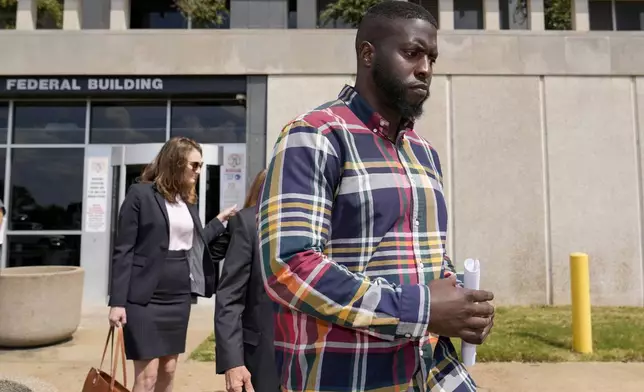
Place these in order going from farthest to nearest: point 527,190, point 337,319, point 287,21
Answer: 1. point 287,21
2. point 527,190
3. point 337,319

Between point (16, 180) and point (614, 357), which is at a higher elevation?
point (16, 180)

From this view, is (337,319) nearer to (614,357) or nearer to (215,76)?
(614,357)

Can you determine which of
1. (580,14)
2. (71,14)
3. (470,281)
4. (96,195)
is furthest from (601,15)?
(470,281)

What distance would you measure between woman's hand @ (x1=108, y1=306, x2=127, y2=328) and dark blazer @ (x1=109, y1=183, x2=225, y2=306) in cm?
4

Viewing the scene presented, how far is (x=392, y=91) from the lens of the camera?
4.68 feet

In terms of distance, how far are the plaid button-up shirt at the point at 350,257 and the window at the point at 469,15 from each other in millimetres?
12768

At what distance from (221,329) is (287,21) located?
31.2 ft

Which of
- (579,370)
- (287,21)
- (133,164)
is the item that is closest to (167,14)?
(287,21)

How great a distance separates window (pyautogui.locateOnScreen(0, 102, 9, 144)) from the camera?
10.4 metres

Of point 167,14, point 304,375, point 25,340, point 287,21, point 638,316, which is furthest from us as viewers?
point 167,14

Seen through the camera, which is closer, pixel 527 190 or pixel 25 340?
pixel 25 340

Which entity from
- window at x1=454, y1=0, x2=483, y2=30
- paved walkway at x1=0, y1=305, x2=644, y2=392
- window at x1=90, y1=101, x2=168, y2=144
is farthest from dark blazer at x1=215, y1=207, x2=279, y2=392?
window at x1=454, y1=0, x2=483, y2=30

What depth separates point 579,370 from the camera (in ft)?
17.4

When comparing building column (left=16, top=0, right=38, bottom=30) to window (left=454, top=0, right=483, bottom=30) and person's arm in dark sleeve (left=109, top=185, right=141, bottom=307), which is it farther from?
window (left=454, top=0, right=483, bottom=30)
